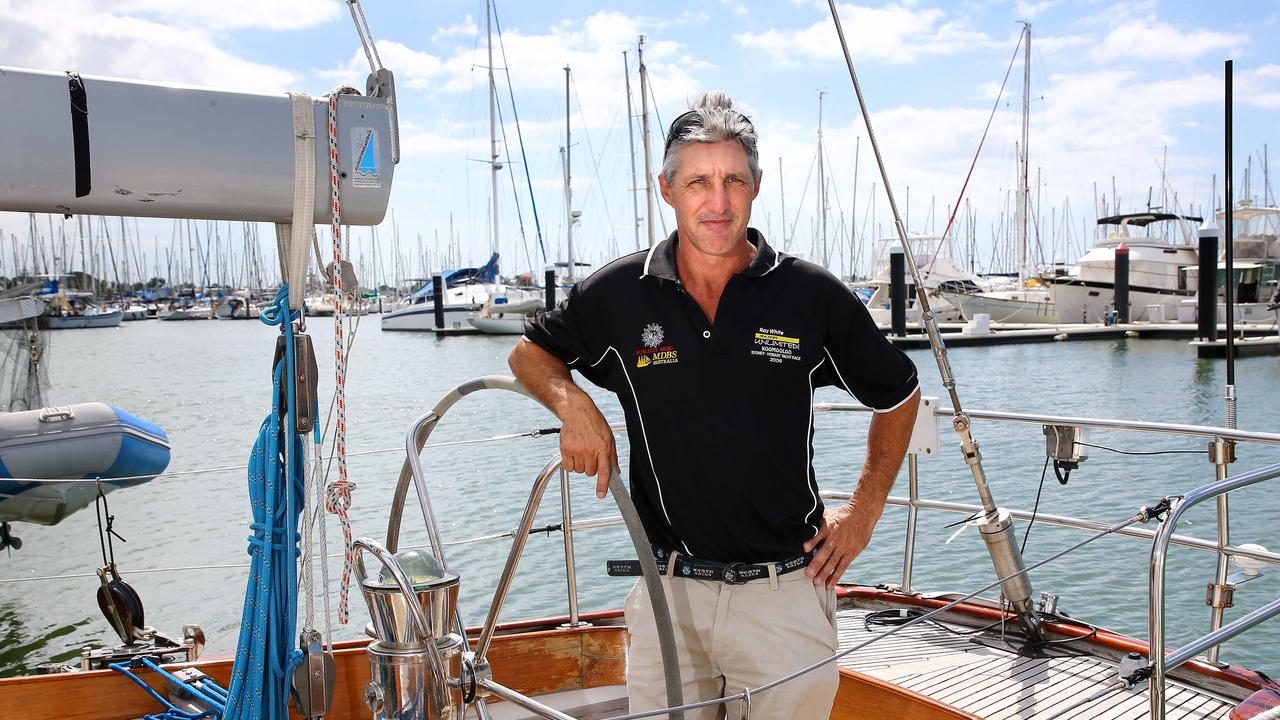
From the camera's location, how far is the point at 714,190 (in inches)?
82.4

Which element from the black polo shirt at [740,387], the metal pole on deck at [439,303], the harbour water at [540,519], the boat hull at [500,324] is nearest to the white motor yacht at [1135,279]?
the harbour water at [540,519]

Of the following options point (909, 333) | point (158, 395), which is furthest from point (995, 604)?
point (909, 333)

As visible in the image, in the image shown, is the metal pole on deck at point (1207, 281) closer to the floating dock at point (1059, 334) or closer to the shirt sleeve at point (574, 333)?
the floating dock at point (1059, 334)

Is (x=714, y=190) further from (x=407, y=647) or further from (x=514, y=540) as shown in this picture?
(x=407, y=647)

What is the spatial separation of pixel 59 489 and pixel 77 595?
1.27 m

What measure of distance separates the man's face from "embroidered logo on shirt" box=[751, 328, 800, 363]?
0.66 feet

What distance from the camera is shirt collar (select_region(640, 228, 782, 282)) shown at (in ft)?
6.92

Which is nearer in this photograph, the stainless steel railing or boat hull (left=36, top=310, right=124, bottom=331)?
the stainless steel railing

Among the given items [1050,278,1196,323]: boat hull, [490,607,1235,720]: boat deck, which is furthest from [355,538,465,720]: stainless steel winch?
[1050,278,1196,323]: boat hull

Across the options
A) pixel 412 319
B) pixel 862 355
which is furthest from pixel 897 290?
pixel 862 355

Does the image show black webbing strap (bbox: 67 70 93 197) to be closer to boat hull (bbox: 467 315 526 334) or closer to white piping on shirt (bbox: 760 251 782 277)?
white piping on shirt (bbox: 760 251 782 277)

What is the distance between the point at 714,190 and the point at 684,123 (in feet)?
0.55

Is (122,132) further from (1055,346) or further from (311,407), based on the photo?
(1055,346)

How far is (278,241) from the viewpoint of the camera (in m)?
2.35
